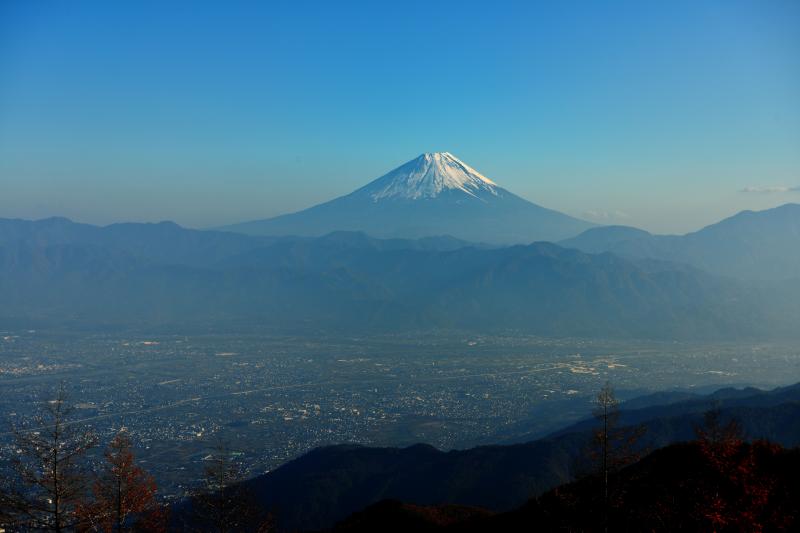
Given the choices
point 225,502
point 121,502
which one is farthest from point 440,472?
point 121,502

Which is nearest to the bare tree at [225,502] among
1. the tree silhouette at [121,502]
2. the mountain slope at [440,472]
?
the tree silhouette at [121,502]

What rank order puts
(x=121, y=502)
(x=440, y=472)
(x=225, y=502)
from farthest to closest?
(x=440, y=472)
(x=225, y=502)
(x=121, y=502)

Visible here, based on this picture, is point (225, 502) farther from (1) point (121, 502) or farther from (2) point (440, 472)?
(2) point (440, 472)

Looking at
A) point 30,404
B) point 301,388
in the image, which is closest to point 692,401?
point 301,388

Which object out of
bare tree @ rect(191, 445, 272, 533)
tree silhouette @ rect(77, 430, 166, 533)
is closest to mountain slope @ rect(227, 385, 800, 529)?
bare tree @ rect(191, 445, 272, 533)

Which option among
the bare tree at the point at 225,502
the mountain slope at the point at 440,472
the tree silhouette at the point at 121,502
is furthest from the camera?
the mountain slope at the point at 440,472

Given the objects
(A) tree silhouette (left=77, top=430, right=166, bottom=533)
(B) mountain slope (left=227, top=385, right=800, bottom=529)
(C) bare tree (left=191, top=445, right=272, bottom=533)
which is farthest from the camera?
(B) mountain slope (left=227, top=385, right=800, bottom=529)

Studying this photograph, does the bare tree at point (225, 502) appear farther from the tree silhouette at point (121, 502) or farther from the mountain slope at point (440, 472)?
the mountain slope at point (440, 472)

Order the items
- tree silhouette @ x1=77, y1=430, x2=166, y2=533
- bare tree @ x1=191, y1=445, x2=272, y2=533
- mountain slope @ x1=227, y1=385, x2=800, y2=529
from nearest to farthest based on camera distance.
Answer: tree silhouette @ x1=77, y1=430, x2=166, y2=533 < bare tree @ x1=191, y1=445, x2=272, y2=533 < mountain slope @ x1=227, y1=385, x2=800, y2=529

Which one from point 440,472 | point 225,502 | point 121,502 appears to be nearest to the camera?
point 121,502

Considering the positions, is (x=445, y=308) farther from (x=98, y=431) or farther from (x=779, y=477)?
(x=779, y=477)

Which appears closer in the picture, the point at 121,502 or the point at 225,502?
the point at 121,502

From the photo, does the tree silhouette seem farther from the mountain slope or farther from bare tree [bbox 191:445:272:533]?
the mountain slope
